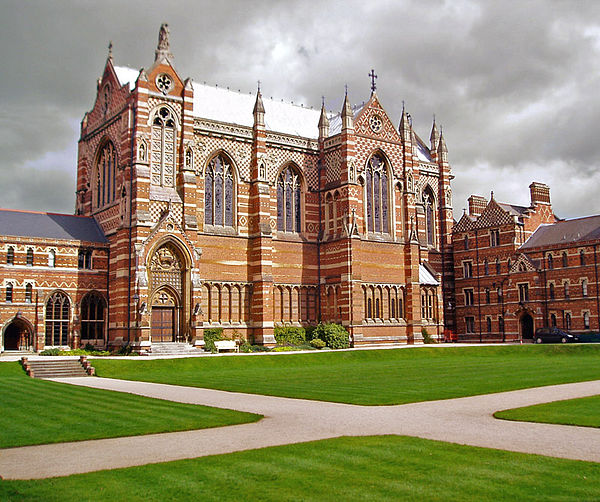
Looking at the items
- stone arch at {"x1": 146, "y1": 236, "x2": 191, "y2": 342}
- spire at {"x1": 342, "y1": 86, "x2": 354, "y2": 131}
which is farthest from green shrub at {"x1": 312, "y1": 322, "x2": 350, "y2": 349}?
spire at {"x1": 342, "y1": 86, "x2": 354, "y2": 131}

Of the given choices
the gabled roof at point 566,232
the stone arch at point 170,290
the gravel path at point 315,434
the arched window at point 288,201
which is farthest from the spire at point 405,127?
the gravel path at point 315,434

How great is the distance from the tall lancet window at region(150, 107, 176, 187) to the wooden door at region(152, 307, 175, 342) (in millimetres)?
9530

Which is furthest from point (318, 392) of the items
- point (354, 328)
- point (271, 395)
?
point (354, 328)

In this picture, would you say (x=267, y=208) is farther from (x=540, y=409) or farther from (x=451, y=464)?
(x=451, y=464)

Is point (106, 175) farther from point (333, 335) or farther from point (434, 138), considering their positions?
point (434, 138)

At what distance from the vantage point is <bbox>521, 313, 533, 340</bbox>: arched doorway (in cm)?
6454

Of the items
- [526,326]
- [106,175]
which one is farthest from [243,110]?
[526,326]

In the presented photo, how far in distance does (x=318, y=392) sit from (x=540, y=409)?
25.7 ft

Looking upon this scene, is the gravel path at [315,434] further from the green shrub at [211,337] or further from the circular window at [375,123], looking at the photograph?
the circular window at [375,123]

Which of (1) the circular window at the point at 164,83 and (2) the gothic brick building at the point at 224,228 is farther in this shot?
(1) the circular window at the point at 164,83

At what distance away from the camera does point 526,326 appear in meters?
64.9

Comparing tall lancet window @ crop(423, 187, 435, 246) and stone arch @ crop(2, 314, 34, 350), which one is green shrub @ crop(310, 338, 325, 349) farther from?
tall lancet window @ crop(423, 187, 435, 246)

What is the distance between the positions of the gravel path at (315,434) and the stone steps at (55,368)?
49.9 feet

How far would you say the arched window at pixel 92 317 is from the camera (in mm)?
49688
